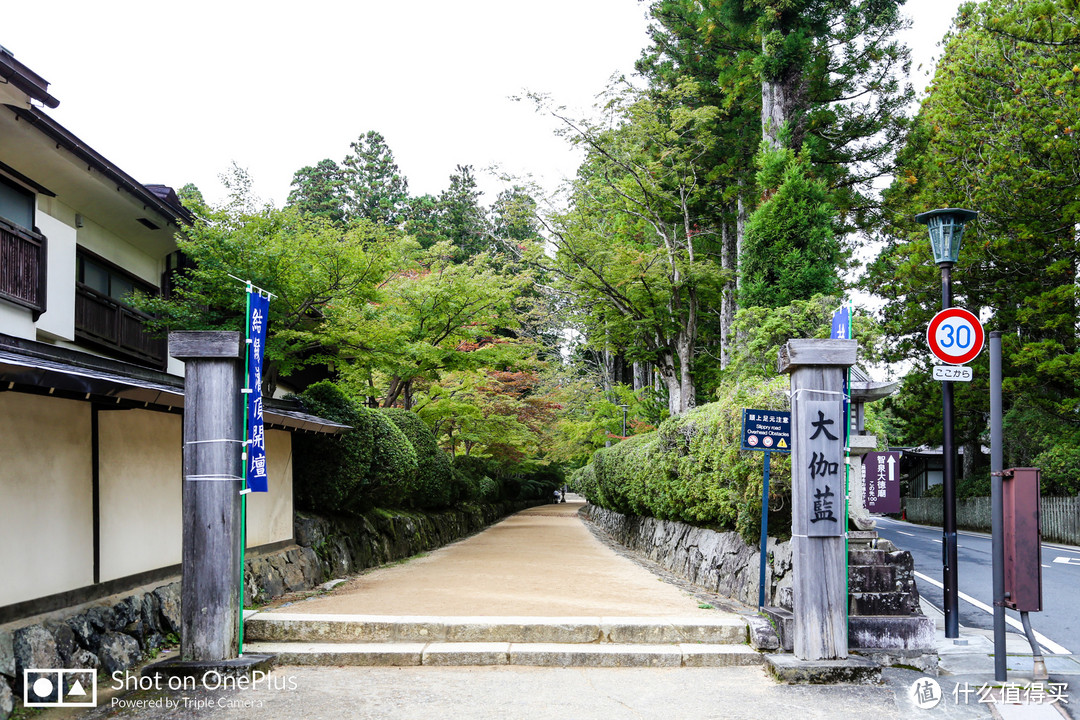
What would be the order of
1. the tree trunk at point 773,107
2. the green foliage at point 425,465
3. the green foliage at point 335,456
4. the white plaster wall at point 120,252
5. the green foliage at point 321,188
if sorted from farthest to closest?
the green foliage at point 321,188
the tree trunk at point 773,107
the green foliage at point 425,465
the white plaster wall at point 120,252
the green foliage at point 335,456

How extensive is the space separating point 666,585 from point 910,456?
33484mm

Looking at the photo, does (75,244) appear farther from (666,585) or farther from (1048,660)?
(1048,660)

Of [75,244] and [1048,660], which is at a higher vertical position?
[75,244]

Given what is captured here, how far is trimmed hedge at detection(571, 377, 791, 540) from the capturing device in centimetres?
883

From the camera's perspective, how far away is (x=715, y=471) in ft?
34.9

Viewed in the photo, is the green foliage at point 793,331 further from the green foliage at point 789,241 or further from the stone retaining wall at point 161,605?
the stone retaining wall at point 161,605

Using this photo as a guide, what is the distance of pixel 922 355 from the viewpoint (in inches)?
1119

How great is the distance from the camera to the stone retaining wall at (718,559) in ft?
27.6

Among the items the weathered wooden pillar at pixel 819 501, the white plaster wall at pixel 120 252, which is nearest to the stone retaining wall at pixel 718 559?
the weathered wooden pillar at pixel 819 501

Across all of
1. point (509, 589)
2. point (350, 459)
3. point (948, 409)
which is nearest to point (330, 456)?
point (350, 459)

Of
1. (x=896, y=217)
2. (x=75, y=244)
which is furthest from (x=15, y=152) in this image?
(x=896, y=217)

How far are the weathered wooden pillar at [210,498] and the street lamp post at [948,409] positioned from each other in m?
6.95

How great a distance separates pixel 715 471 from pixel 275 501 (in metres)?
6.40

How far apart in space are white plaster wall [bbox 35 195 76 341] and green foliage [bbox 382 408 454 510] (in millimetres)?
5352
